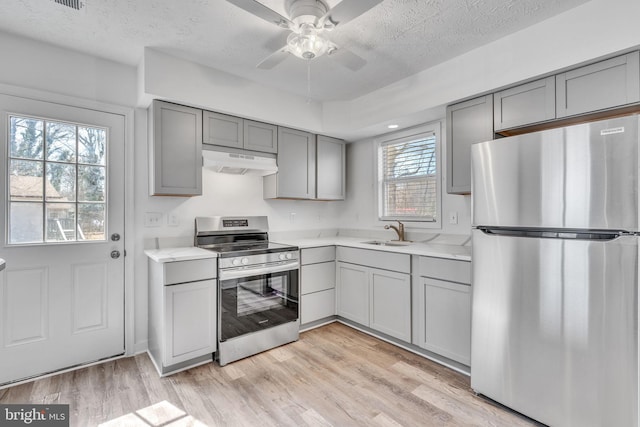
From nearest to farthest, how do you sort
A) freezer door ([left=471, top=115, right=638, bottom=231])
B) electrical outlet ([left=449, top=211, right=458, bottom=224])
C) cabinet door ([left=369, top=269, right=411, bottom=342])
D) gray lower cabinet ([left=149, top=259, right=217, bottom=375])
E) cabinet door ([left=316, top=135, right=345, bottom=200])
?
freezer door ([left=471, top=115, right=638, bottom=231]) → gray lower cabinet ([left=149, top=259, right=217, bottom=375]) → cabinet door ([left=369, top=269, right=411, bottom=342]) → electrical outlet ([left=449, top=211, right=458, bottom=224]) → cabinet door ([left=316, top=135, right=345, bottom=200])

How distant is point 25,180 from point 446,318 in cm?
336

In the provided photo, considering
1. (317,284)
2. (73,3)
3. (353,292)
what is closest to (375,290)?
(353,292)

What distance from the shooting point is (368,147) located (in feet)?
12.7

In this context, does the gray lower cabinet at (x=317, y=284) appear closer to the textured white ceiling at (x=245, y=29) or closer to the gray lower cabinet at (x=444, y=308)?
the gray lower cabinet at (x=444, y=308)

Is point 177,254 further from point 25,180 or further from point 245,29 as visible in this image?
point 245,29

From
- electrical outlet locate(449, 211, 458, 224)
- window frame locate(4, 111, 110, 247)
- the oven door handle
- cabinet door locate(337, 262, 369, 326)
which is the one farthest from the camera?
cabinet door locate(337, 262, 369, 326)

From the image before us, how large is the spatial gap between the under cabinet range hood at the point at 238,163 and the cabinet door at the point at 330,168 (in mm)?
655

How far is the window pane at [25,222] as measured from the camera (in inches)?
86.7

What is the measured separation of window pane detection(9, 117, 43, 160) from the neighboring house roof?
6.4 inches

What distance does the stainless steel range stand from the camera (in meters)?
2.52

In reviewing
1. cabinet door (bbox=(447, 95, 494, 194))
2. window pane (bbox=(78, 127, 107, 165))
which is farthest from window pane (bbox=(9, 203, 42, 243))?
cabinet door (bbox=(447, 95, 494, 194))

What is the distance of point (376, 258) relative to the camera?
2.94 metres

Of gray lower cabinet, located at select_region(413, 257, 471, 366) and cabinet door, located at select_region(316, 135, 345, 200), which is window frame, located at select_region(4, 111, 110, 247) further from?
gray lower cabinet, located at select_region(413, 257, 471, 366)

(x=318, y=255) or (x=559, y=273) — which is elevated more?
(x=559, y=273)
